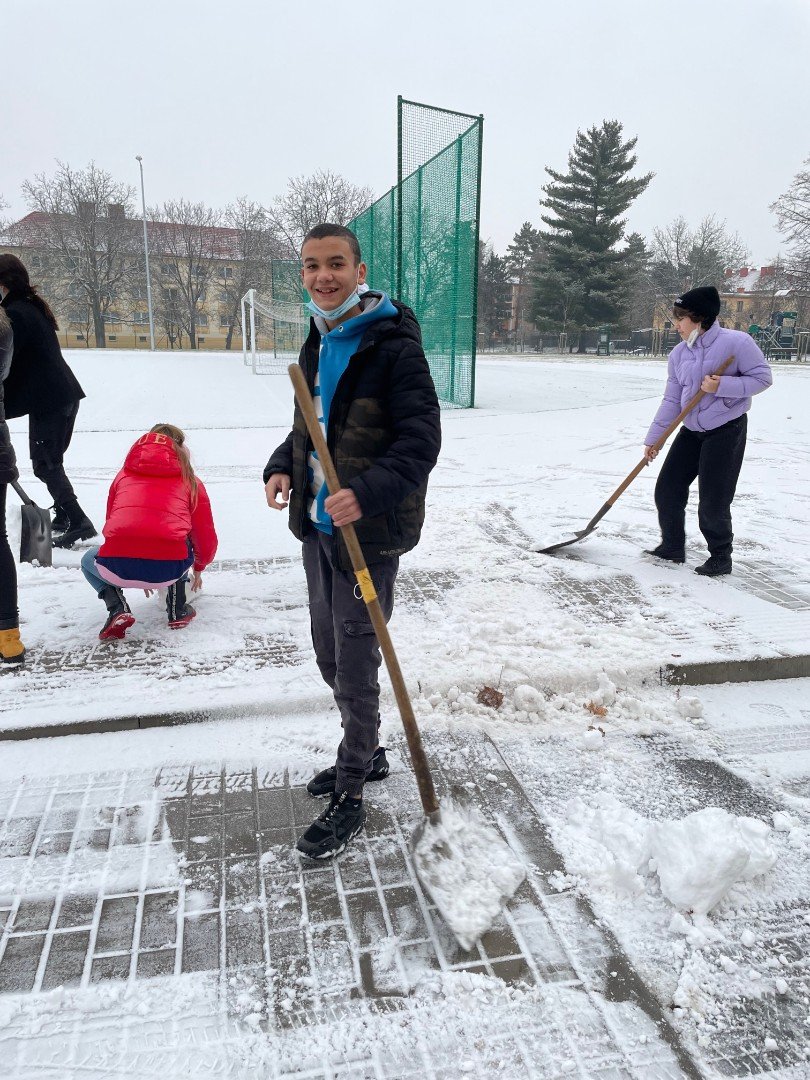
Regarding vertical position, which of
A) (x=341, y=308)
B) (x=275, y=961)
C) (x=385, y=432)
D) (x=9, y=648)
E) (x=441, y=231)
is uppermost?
(x=441, y=231)

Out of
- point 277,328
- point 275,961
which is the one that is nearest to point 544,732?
point 275,961

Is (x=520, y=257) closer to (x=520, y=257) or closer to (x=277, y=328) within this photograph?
(x=520, y=257)

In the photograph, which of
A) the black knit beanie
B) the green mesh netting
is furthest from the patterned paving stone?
the green mesh netting

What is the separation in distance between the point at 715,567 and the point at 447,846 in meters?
3.13

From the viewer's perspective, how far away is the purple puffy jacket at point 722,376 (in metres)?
4.46

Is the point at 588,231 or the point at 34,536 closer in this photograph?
the point at 34,536

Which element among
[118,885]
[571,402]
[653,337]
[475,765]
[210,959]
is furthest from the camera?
[653,337]

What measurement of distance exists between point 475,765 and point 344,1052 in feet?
4.04

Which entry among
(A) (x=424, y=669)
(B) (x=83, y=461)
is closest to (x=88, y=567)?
(A) (x=424, y=669)

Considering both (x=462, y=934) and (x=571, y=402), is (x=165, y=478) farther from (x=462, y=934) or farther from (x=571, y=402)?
(x=571, y=402)

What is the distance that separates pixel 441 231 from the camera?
12.0 metres

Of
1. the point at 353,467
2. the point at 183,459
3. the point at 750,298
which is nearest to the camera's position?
the point at 353,467

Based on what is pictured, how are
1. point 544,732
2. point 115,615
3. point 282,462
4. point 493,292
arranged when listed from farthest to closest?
1. point 493,292
2. point 115,615
3. point 544,732
4. point 282,462

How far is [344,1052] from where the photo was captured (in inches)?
68.6
